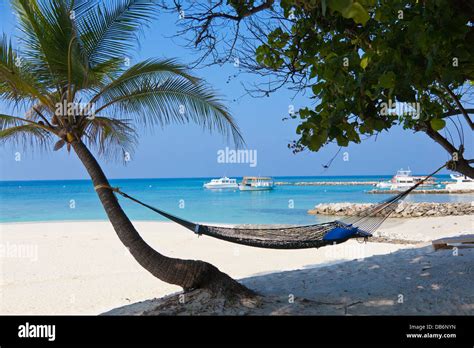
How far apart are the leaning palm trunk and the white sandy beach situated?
47 cm

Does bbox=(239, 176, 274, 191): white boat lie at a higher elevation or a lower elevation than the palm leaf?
lower

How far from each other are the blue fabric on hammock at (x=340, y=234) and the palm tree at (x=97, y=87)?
0.74m

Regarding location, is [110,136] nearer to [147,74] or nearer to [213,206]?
[147,74]

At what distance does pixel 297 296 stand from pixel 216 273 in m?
0.63

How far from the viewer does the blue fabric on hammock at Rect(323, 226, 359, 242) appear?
3260 millimetres

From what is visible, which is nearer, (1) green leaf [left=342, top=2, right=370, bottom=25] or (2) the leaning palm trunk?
(1) green leaf [left=342, top=2, right=370, bottom=25]

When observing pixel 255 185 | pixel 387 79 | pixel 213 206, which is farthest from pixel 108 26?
pixel 255 185

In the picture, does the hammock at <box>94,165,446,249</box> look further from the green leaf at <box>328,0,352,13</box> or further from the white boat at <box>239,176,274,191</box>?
the white boat at <box>239,176,274,191</box>

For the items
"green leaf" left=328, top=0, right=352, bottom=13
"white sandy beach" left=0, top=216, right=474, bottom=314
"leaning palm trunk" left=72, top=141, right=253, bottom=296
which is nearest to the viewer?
"green leaf" left=328, top=0, right=352, bottom=13

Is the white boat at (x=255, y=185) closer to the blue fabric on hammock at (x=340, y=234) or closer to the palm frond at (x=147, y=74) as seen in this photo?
Result: the blue fabric on hammock at (x=340, y=234)

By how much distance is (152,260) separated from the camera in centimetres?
297

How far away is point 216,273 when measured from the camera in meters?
3.14

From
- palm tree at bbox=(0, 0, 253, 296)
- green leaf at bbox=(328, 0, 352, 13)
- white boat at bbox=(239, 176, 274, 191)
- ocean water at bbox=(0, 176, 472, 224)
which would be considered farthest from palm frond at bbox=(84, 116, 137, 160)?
white boat at bbox=(239, 176, 274, 191)
